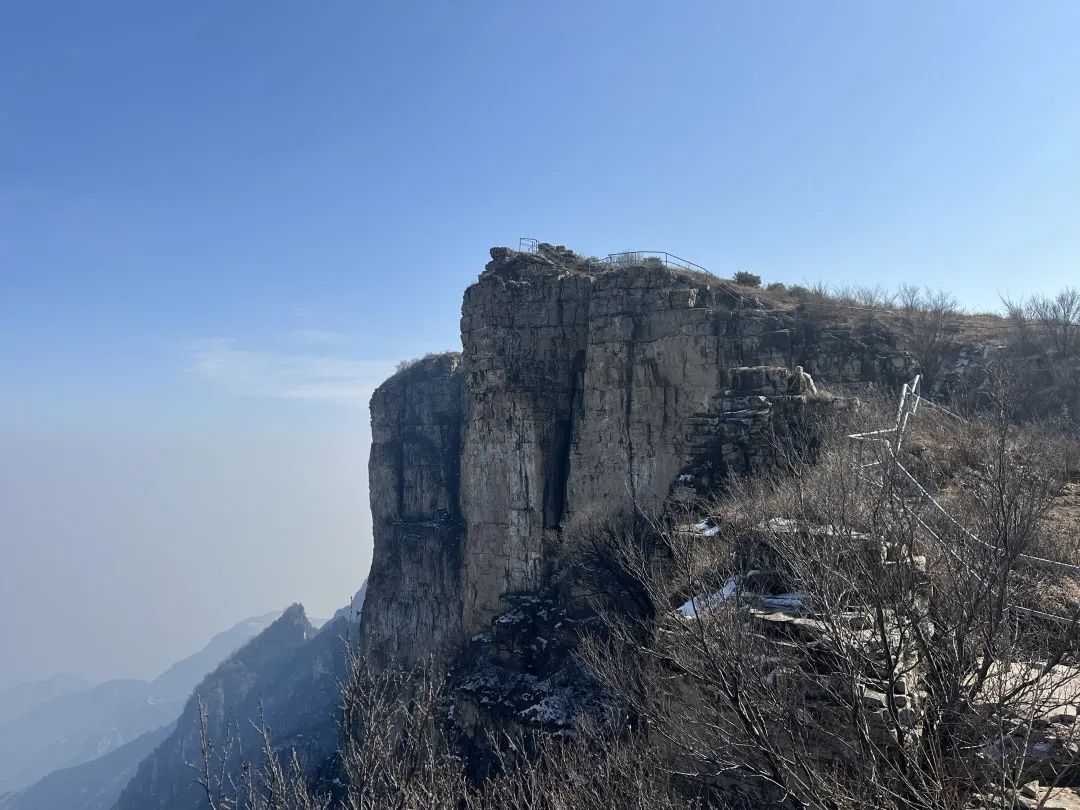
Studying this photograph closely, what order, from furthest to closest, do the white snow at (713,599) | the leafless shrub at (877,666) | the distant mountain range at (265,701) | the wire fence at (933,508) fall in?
the distant mountain range at (265,701), the white snow at (713,599), the wire fence at (933,508), the leafless shrub at (877,666)

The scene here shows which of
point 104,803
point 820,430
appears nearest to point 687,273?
point 820,430

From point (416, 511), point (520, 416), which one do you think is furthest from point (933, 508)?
point (416, 511)

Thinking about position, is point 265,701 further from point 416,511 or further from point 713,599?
point 713,599

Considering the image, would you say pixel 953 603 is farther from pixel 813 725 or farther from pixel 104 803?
pixel 104 803

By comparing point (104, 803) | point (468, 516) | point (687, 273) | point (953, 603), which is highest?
point (687, 273)

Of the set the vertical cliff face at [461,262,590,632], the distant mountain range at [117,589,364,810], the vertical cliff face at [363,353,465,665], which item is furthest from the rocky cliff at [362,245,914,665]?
the distant mountain range at [117,589,364,810]

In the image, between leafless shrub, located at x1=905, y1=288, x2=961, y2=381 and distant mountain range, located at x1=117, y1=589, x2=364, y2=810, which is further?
distant mountain range, located at x1=117, y1=589, x2=364, y2=810

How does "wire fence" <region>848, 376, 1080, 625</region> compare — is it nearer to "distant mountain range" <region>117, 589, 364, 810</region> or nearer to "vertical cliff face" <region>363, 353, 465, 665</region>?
"vertical cliff face" <region>363, 353, 465, 665</region>

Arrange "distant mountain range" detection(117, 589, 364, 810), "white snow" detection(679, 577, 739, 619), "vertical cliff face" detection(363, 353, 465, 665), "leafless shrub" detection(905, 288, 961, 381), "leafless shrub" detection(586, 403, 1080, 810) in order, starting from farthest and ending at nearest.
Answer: "distant mountain range" detection(117, 589, 364, 810)
"vertical cliff face" detection(363, 353, 465, 665)
"leafless shrub" detection(905, 288, 961, 381)
"white snow" detection(679, 577, 739, 619)
"leafless shrub" detection(586, 403, 1080, 810)

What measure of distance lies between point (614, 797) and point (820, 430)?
11962 millimetres

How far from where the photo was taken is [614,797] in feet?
27.2

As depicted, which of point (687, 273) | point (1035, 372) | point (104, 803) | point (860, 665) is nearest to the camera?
point (860, 665)

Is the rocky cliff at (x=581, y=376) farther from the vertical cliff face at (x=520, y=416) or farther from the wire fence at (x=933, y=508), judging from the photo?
the wire fence at (x=933, y=508)

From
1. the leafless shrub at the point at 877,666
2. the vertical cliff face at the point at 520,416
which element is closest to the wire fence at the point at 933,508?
the leafless shrub at the point at 877,666
